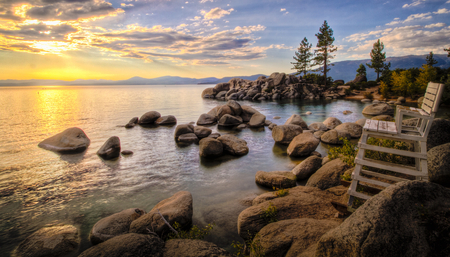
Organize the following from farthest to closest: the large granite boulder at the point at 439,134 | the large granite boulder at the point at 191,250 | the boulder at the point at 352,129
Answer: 1. the boulder at the point at 352,129
2. the large granite boulder at the point at 439,134
3. the large granite boulder at the point at 191,250

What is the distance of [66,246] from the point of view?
6.47 meters

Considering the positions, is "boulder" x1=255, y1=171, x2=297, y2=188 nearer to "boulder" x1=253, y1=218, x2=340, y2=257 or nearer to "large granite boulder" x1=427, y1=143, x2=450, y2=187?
"boulder" x1=253, y1=218, x2=340, y2=257

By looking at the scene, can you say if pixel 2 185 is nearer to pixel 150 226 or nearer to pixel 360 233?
pixel 150 226

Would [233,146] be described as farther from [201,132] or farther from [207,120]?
[207,120]

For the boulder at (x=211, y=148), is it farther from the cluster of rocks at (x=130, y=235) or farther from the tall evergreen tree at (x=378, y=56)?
the tall evergreen tree at (x=378, y=56)

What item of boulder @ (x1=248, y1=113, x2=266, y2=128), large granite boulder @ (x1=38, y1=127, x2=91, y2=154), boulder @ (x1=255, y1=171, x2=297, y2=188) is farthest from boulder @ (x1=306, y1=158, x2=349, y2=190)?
large granite boulder @ (x1=38, y1=127, x2=91, y2=154)

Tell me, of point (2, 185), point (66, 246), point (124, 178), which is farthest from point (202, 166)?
point (2, 185)

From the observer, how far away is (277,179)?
31.5 ft

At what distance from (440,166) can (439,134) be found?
234cm

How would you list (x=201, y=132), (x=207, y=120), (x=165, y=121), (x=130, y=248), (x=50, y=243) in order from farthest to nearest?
(x=165, y=121), (x=207, y=120), (x=201, y=132), (x=50, y=243), (x=130, y=248)

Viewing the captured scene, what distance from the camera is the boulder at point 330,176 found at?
811 cm

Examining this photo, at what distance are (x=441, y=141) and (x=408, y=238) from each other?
5853 millimetres

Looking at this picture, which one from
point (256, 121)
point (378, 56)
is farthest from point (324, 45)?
point (256, 121)

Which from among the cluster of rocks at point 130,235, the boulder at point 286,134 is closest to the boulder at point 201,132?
the boulder at point 286,134
